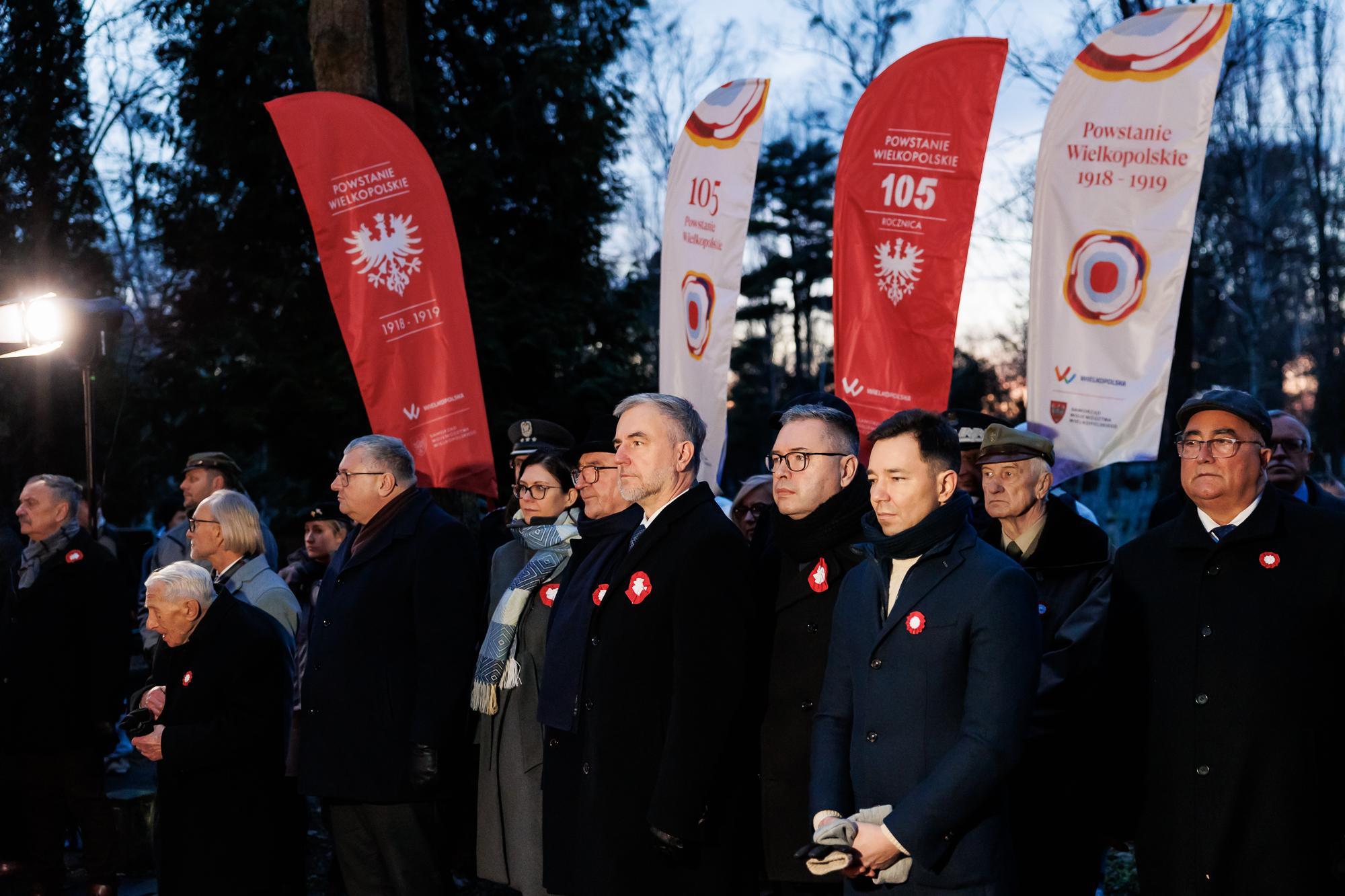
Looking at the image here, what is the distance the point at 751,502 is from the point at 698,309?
120 centimetres

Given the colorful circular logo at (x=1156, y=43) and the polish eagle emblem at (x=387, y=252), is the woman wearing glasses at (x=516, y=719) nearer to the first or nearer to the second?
the polish eagle emblem at (x=387, y=252)

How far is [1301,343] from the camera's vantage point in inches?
1120

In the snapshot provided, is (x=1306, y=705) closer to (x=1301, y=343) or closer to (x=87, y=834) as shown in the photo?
(x=87, y=834)

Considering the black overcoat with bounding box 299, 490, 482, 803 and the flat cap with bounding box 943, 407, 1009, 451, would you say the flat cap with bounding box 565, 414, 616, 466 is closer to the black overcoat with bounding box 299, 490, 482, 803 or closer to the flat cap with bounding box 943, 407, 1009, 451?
the black overcoat with bounding box 299, 490, 482, 803

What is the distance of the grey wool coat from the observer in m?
4.62

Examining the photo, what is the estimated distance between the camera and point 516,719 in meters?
4.74

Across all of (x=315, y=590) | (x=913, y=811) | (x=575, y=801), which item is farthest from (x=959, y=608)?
(x=315, y=590)

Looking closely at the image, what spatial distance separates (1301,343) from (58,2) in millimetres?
27156

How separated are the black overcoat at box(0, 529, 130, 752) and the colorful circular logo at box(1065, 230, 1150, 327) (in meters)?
5.15

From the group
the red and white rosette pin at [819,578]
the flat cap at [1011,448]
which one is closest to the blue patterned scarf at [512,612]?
the red and white rosette pin at [819,578]

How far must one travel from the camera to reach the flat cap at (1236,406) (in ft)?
11.5

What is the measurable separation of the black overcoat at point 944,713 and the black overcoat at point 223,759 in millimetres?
2581

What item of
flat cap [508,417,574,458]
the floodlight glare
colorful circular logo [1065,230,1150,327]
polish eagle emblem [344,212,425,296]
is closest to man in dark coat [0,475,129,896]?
the floodlight glare

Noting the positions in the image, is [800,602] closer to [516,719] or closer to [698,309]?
[516,719]
